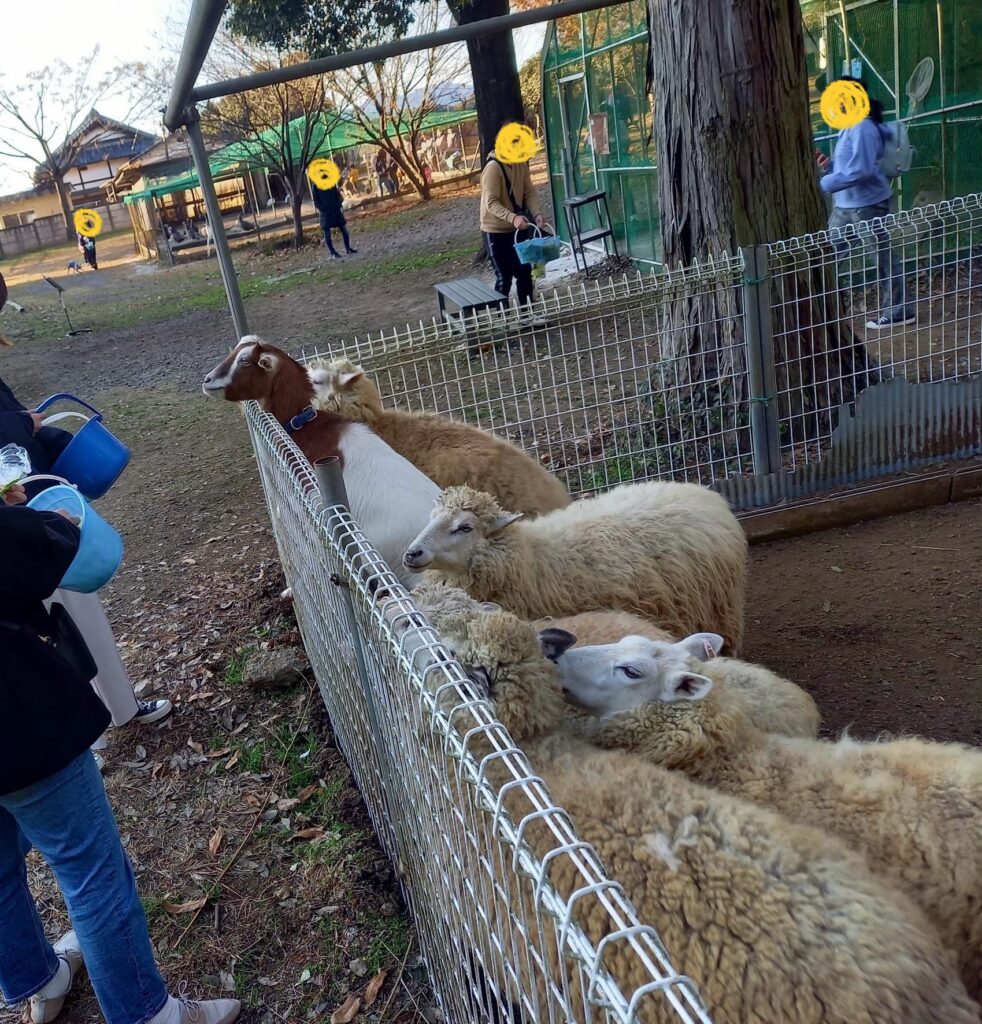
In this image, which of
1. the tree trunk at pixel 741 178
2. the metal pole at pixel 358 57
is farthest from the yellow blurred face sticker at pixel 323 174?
the metal pole at pixel 358 57

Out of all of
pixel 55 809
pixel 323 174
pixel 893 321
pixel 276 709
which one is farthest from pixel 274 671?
pixel 323 174

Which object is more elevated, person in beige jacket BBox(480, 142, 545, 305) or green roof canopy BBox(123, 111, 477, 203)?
green roof canopy BBox(123, 111, 477, 203)

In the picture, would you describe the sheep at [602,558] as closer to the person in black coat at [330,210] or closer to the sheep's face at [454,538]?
the sheep's face at [454,538]

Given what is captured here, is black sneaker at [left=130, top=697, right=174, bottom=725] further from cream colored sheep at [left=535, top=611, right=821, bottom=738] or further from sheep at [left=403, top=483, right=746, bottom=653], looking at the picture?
cream colored sheep at [left=535, top=611, right=821, bottom=738]

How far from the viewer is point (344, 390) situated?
16.0ft

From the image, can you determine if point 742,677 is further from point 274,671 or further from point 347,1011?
point 274,671

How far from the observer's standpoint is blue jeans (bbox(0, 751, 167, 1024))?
2461 mm

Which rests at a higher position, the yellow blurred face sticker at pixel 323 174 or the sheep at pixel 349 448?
the yellow blurred face sticker at pixel 323 174

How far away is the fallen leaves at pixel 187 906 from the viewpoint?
3281 millimetres

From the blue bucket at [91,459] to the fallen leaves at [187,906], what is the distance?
155cm

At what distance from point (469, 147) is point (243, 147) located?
342 inches

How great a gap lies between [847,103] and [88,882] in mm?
8675

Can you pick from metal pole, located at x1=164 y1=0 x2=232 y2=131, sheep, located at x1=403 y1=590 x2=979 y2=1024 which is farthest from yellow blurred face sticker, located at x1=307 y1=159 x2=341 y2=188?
sheep, located at x1=403 y1=590 x2=979 y2=1024

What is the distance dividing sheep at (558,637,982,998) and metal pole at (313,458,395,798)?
61 centimetres
